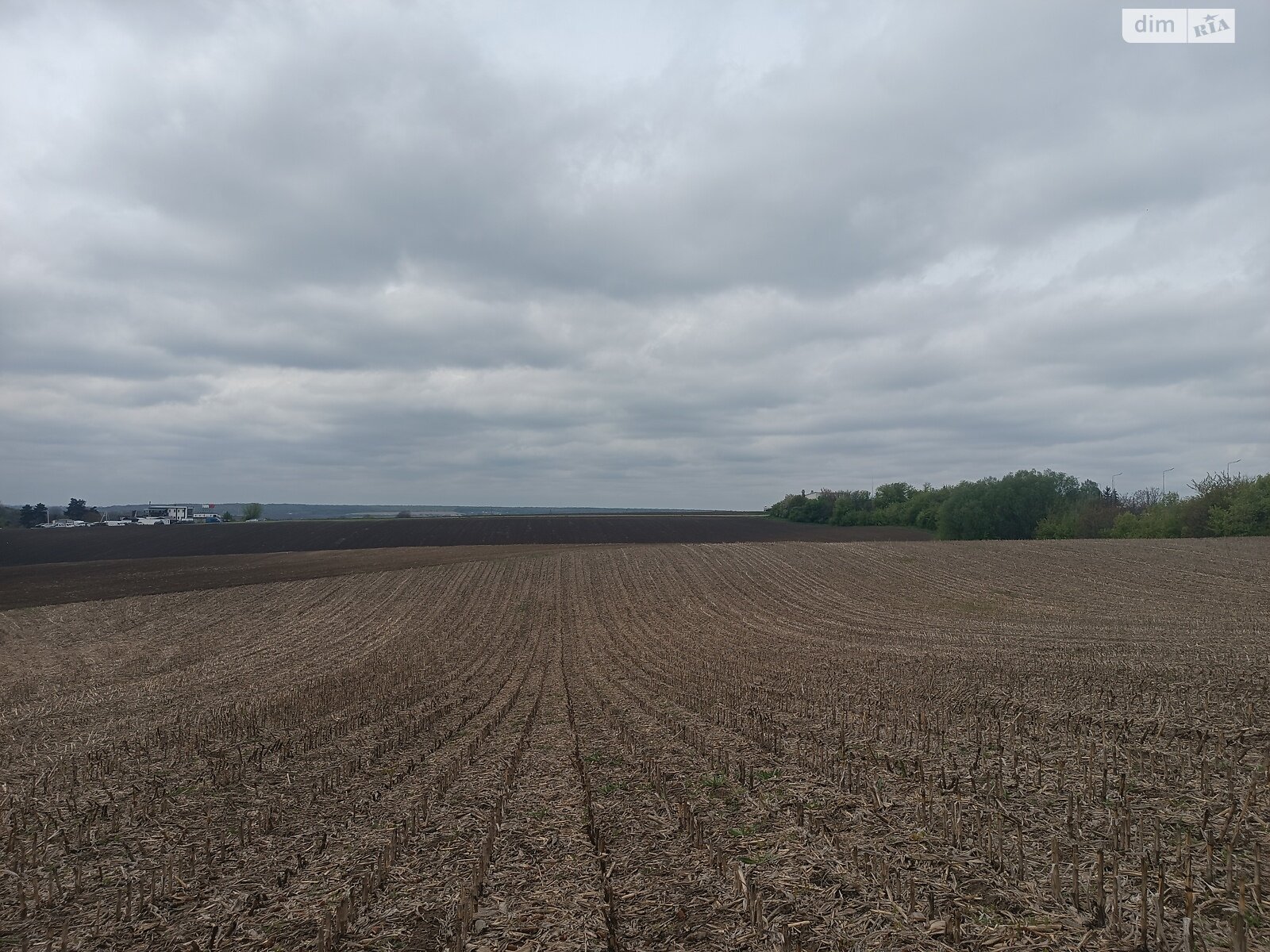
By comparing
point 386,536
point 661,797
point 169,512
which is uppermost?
point 169,512

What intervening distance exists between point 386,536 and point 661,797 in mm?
80677

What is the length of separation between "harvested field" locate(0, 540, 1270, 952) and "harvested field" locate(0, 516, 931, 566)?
173 feet

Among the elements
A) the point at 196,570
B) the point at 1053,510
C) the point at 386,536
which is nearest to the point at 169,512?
the point at 386,536

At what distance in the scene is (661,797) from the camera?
358 inches

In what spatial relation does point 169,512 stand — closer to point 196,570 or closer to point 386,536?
point 386,536

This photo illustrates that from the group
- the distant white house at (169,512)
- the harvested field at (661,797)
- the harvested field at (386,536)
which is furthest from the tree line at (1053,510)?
the distant white house at (169,512)

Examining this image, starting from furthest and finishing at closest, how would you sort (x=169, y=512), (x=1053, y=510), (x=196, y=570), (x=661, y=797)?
(x=169, y=512) < (x=1053, y=510) < (x=196, y=570) < (x=661, y=797)

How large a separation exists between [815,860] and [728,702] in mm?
7951

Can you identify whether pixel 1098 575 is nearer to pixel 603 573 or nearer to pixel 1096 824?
pixel 603 573

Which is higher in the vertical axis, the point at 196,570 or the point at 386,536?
the point at 386,536

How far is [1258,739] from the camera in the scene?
31.8 ft

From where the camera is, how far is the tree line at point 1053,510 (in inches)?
2303

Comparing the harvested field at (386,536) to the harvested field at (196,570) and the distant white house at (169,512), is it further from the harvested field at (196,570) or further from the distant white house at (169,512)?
the distant white house at (169,512)

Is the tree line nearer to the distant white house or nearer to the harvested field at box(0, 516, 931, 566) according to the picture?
the harvested field at box(0, 516, 931, 566)
